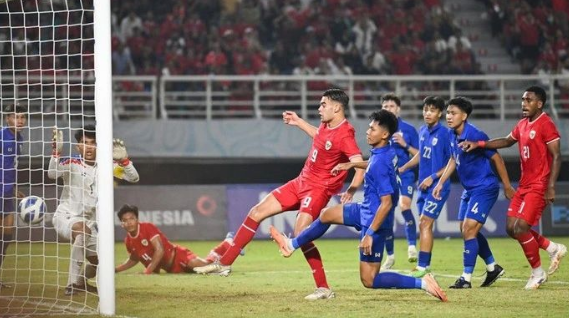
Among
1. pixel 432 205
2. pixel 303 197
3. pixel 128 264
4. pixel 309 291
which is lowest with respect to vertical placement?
pixel 128 264

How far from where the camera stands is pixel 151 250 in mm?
12648

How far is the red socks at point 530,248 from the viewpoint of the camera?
10.4m

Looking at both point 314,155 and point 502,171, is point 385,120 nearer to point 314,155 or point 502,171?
point 314,155

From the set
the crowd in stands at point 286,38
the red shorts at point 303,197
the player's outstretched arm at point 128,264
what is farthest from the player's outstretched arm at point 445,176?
the crowd in stands at point 286,38

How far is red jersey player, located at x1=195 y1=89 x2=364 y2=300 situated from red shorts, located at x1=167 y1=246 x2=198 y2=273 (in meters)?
2.68

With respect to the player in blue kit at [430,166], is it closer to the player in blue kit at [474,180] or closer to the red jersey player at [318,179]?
the player in blue kit at [474,180]

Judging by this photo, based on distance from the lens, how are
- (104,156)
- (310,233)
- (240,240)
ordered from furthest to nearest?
(240,240)
(310,233)
(104,156)

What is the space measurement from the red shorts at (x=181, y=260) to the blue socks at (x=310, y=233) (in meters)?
3.89

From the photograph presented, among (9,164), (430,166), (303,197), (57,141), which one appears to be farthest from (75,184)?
(430,166)

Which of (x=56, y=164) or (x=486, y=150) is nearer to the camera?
(x=56, y=164)

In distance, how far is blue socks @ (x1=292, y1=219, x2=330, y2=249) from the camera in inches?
359

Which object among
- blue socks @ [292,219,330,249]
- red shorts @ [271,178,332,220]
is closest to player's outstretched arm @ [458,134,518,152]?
red shorts @ [271,178,332,220]

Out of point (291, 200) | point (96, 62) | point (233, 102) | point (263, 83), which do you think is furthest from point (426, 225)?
point (263, 83)

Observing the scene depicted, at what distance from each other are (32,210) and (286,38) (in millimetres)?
13841
